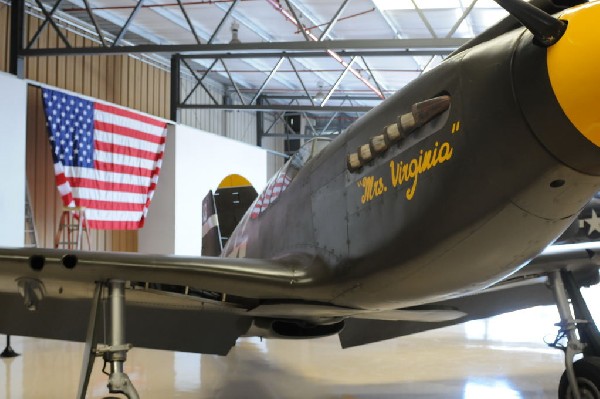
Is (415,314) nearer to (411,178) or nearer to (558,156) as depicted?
(411,178)

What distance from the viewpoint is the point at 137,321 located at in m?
3.94

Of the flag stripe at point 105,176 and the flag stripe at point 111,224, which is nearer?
the flag stripe at point 105,176

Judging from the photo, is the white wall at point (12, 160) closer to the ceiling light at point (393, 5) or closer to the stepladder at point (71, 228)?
the stepladder at point (71, 228)

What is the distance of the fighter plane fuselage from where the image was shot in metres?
1.95

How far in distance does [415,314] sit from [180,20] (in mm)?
9945

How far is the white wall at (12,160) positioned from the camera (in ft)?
27.7

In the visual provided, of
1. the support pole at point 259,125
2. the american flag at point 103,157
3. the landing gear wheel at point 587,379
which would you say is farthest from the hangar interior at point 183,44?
the landing gear wheel at point 587,379

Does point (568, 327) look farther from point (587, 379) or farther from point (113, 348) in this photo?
point (113, 348)

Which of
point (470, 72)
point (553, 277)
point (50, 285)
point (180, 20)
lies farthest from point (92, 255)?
point (180, 20)

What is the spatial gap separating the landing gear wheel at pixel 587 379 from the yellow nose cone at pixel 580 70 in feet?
5.72

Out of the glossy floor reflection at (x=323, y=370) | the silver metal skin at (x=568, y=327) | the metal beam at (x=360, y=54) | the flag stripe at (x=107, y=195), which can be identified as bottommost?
the glossy floor reflection at (x=323, y=370)

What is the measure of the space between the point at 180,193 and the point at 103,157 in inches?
112

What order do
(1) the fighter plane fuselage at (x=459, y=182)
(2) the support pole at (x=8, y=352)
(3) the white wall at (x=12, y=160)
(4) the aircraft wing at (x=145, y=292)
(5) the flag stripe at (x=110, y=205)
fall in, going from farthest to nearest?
(5) the flag stripe at (x=110, y=205) < (3) the white wall at (x=12, y=160) < (2) the support pole at (x=8, y=352) < (4) the aircraft wing at (x=145, y=292) < (1) the fighter plane fuselage at (x=459, y=182)

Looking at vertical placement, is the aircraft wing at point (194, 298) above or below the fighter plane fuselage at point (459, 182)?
below
